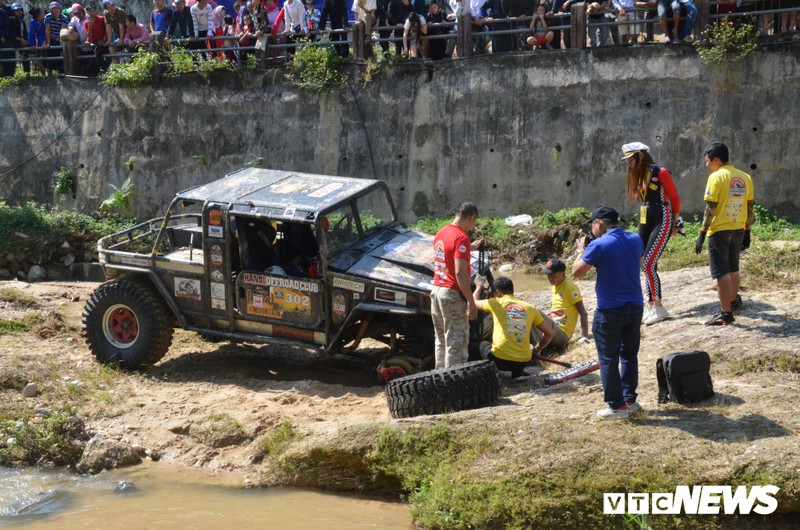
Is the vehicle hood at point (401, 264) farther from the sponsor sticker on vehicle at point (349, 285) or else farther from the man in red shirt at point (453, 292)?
the man in red shirt at point (453, 292)

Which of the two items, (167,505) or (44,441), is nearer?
(167,505)

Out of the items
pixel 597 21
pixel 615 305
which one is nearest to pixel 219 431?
pixel 615 305

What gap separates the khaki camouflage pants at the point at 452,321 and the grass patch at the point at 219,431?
202 cm

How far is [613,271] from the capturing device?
8.10 metres

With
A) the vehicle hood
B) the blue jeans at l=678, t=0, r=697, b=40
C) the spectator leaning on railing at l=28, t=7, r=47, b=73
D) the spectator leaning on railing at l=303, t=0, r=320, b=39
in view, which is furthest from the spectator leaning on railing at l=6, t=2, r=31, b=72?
the vehicle hood

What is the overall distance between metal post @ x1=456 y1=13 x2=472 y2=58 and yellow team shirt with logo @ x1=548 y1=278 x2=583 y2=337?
8.18 metres

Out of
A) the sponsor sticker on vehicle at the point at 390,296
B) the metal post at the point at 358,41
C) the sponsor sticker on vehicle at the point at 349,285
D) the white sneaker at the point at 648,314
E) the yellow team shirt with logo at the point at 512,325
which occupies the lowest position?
the white sneaker at the point at 648,314

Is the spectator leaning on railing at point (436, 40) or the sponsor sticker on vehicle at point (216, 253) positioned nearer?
the sponsor sticker on vehicle at point (216, 253)

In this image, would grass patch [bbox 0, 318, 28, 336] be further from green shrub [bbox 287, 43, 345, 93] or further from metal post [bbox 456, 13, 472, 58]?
metal post [bbox 456, 13, 472, 58]

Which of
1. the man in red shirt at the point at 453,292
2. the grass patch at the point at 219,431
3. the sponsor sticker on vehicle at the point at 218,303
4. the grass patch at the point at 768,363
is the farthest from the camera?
the sponsor sticker on vehicle at the point at 218,303

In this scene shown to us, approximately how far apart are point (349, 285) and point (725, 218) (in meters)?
3.74

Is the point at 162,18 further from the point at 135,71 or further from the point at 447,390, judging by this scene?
the point at 447,390

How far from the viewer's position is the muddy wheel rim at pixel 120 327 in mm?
11617

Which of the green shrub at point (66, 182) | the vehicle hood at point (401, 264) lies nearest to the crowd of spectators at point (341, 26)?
the green shrub at point (66, 182)
